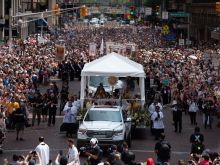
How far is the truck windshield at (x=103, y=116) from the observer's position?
23.1m

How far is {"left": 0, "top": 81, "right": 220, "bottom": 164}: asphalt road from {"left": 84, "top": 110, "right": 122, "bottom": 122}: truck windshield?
1.17 m

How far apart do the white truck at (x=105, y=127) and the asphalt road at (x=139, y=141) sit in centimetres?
81

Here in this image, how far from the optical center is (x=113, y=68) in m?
27.3

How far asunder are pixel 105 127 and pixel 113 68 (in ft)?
17.6

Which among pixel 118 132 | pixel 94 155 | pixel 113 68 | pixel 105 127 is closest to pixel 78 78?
pixel 113 68

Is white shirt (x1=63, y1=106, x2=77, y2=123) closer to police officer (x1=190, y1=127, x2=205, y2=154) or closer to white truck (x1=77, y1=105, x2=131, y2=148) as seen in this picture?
white truck (x1=77, y1=105, x2=131, y2=148)

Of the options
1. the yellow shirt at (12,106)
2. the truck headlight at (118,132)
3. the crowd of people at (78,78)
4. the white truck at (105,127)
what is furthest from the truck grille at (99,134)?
the yellow shirt at (12,106)

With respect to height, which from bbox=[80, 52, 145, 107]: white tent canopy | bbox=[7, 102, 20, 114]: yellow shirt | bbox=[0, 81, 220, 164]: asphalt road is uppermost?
bbox=[80, 52, 145, 107]: white tent canopy

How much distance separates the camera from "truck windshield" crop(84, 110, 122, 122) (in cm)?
2312

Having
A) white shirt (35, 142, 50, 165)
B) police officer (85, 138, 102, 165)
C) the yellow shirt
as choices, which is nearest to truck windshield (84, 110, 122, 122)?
the yellow shirt

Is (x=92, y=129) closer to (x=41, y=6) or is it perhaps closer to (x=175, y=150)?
(x=175, y=150)

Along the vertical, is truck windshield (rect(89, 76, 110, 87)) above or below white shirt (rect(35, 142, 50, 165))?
below

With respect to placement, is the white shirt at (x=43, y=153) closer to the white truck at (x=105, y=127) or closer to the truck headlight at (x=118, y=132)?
the white truck at (x=105, y=127)

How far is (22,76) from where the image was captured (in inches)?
1499
